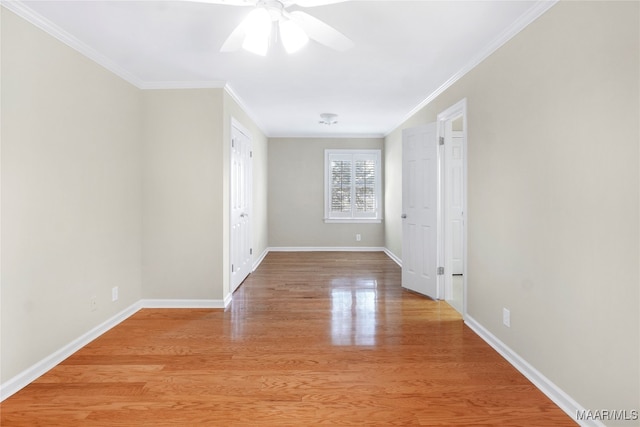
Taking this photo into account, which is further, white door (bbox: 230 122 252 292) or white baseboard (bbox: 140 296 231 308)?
white door (bbox: 230 122 252 292)

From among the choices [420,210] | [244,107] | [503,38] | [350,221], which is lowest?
[350,221]

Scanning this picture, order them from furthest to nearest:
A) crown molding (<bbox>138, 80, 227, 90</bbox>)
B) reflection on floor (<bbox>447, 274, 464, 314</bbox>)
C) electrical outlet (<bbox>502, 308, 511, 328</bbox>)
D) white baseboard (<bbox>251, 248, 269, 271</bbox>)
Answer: white baseboard (<bbox>251, 248, 269, 271</bbox>), reflection on floor (<bbox>447, 274, 464, 314</bbox>), crown molding (<bbox>138, 80, 227, 90</bbox>), electrical outlet (<bbox>502, 308, 511, 328</bbox>)

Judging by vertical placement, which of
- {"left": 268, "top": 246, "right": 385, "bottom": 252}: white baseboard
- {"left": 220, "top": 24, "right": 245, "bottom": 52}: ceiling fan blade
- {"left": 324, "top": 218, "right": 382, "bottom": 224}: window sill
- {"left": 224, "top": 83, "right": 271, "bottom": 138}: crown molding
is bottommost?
{"left": 268, "top": 246, "right": 385, "bottom": 252}: white baseboard

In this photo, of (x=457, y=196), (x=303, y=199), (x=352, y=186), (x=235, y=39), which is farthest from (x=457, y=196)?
(x=235, y=39)

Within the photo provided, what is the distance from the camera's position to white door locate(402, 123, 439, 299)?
3.79 meters

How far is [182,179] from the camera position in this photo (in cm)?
356

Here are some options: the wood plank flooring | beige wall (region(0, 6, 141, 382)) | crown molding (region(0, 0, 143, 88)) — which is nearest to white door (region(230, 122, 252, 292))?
the wood plank flooring

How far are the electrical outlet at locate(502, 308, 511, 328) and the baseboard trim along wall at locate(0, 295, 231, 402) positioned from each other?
2.67 metres

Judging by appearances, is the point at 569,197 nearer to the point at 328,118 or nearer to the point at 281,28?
the point at 281,28

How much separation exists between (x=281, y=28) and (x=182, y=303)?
2.95m

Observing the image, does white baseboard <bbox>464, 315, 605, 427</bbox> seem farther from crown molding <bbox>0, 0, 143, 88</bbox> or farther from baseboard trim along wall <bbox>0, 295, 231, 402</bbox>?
crown molding <bbox>0, 0, 143, 88</bbox>

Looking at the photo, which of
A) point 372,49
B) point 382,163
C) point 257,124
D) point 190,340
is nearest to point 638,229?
point 372,49

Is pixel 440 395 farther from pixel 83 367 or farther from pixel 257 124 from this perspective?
pixel 257 124

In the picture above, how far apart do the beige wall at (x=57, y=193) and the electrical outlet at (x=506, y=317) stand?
330 centimetres
